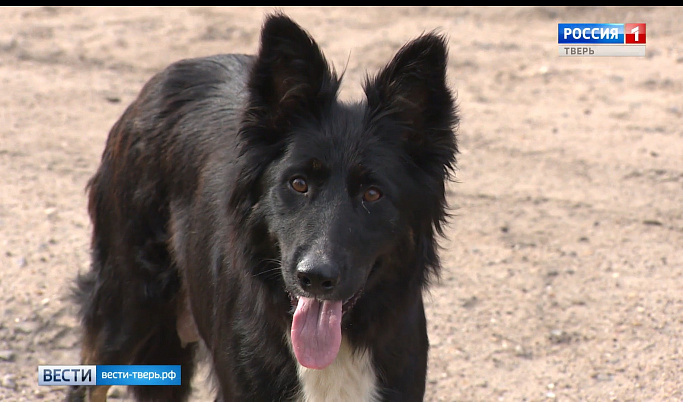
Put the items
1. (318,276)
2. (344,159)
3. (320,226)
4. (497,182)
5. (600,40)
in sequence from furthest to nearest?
1. (600,40)
2. (497,182)
3. (344,159)
4. (320,226)
5. (318,276)

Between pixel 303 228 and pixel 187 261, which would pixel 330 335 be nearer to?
pixel 303 228

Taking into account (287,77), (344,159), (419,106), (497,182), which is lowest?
(497,182)

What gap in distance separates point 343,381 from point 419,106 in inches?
50.7

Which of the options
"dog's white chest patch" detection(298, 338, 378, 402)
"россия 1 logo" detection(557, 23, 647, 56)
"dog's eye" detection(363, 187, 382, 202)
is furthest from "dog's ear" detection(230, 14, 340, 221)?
"россия 1 logo" detection(557, 23, 647, 56)

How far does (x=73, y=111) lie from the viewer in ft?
30.3

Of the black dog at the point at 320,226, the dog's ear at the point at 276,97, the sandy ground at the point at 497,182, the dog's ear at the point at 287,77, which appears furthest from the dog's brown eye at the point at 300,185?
the sandy ground at the point at 497,182

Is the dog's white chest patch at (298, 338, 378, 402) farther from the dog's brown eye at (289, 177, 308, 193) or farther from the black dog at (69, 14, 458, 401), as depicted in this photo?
the dog's brown eye at (289, 177, 308, 193)

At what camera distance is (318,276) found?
351 centimetres

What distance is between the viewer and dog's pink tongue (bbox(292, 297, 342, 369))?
3717mm

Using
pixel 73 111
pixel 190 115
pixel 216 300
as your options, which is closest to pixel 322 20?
pixel 73 111

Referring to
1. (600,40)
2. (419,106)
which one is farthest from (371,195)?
(600,40)

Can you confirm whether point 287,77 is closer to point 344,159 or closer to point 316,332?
point 344,159

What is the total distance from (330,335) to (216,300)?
81 cm

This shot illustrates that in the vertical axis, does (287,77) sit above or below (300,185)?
above
